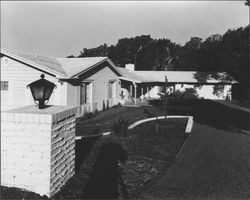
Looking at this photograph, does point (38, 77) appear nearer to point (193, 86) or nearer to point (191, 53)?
point (193, 86)

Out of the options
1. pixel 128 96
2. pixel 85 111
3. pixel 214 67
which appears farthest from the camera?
pixel 214 67

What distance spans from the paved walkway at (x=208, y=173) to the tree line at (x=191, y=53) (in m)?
28.4

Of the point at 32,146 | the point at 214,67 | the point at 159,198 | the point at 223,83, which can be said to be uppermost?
the point at 214,67

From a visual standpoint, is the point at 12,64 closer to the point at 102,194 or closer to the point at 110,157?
the point at 110,157

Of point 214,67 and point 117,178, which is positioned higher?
point 214,67

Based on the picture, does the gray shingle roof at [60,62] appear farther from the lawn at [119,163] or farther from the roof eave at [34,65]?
the lawn at [119,163]

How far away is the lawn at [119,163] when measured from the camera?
5.89m

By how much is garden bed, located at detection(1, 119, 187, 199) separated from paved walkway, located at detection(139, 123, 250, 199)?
397 millimetres

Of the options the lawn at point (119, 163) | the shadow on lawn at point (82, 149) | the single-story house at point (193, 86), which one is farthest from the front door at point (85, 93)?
the single-story house at point (193, 86)

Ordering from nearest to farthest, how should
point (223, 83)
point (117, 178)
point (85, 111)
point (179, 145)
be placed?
1. point (117, 178)
2. point (179, 145)
3. point (85, 111)
4. point (223, 83)

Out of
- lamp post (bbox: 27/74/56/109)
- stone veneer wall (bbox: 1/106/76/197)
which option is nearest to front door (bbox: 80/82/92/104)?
lamp post (bbox: 27/74/56/109)

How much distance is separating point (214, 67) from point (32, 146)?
43745 millimetres

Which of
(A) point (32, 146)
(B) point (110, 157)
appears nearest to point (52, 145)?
(A) point (32, 146)

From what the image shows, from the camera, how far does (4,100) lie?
56.9 ft
